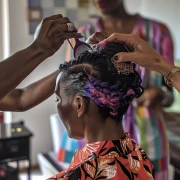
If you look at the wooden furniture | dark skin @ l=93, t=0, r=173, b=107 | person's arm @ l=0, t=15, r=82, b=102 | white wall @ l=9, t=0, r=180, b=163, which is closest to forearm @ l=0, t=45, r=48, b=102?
person's arm @ l=0, t=15, r=82, b=102

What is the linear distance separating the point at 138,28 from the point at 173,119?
1218 millimetres

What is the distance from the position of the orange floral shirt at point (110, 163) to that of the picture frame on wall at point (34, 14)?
2045 mm

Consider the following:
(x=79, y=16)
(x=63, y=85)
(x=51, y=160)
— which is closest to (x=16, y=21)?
(x=79, y=16)

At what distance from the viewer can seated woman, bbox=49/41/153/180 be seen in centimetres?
83

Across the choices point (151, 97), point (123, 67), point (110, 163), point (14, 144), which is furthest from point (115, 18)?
point (14, 144)

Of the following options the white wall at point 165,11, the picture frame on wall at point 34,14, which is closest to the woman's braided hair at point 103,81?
the white wall at point 165,11

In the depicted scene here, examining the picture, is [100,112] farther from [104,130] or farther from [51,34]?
[51,34]

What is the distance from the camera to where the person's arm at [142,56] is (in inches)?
31.9

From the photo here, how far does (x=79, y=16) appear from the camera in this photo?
9.50 ft

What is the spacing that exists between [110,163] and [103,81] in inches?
7.8

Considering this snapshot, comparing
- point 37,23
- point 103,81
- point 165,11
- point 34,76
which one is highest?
point 165,11

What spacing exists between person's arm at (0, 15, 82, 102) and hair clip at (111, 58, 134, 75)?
138 millimetres

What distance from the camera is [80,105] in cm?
87

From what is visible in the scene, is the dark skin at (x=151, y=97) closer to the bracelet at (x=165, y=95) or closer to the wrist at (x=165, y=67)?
the bracelet at (x=165, y=95)
